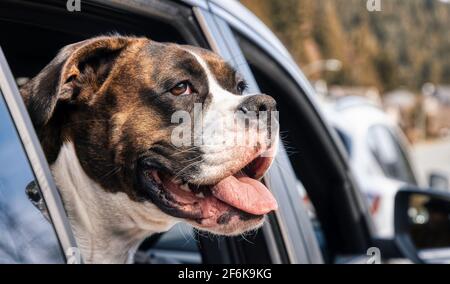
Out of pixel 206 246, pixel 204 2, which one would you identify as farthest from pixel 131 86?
pixel 206 246

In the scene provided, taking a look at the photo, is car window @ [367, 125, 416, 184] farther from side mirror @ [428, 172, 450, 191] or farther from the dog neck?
the dog neck

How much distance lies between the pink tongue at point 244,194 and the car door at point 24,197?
1.11 feet

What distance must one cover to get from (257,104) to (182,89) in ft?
0.69

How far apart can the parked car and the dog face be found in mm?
145

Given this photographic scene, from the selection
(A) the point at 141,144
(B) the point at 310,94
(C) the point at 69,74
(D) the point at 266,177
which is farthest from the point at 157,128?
(B) the point at 310,94

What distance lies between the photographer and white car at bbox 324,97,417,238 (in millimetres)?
8391

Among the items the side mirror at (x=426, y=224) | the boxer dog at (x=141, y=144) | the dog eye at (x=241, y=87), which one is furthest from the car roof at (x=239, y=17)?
the side mirror at (x=426, y=224)

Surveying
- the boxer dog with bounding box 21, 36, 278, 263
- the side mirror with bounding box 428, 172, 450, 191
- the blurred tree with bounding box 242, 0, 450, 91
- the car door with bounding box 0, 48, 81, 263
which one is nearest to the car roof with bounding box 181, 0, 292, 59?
the boxer dog with bounding box 21, 36, 278, 263

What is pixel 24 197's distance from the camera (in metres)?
1.75

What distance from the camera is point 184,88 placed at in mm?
2027

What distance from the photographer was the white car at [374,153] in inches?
330

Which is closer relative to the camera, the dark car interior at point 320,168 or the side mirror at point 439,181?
Result: the dark car interior at point 320,168

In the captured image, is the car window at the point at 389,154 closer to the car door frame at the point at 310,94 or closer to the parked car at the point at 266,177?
the parked car at the point at 266,177

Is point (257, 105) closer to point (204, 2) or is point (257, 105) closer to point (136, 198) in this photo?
point (136, 198)
